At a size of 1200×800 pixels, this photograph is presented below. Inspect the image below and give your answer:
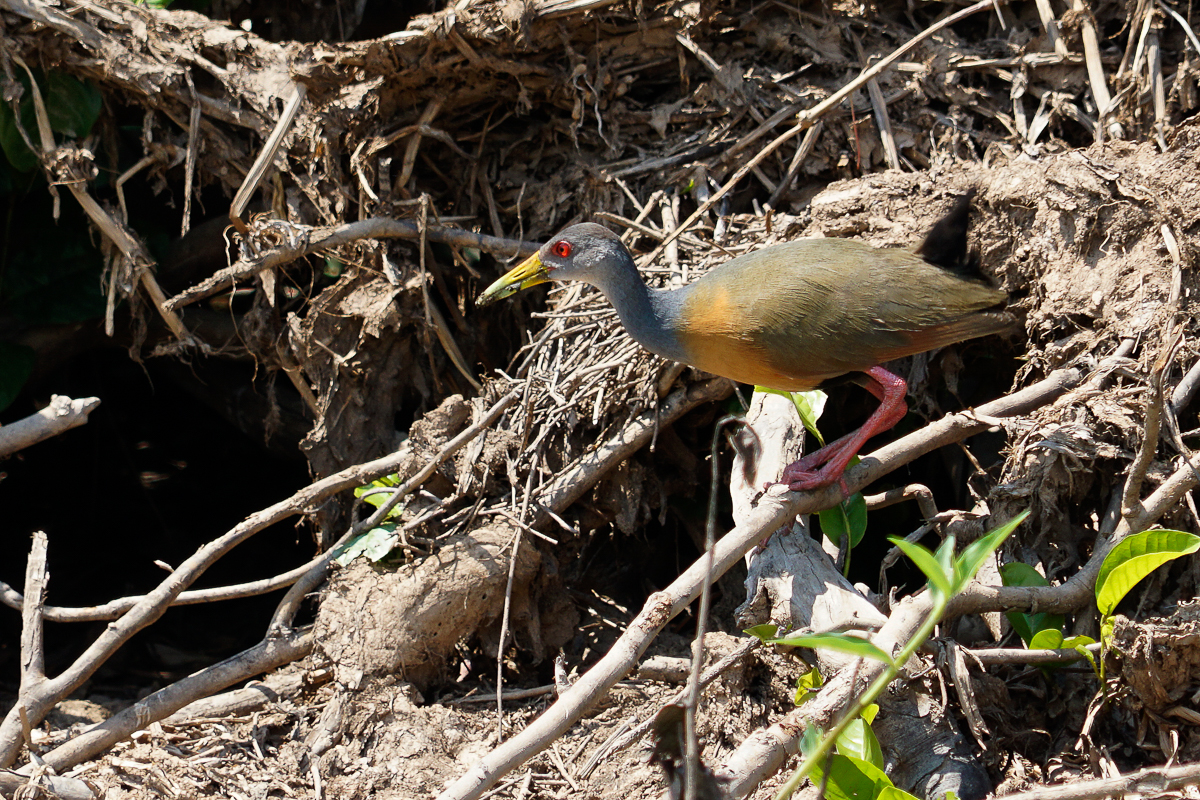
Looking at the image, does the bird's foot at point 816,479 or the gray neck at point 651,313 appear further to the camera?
the gray neck at point 651,313

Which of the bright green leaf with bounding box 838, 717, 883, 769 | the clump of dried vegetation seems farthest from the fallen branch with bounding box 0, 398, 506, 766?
the bright green leaf with bounding box 838, 717, 883, 769

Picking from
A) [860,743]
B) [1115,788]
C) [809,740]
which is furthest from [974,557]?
[860,743]

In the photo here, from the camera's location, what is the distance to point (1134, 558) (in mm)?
2754

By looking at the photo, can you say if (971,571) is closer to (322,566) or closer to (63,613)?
(322,566)

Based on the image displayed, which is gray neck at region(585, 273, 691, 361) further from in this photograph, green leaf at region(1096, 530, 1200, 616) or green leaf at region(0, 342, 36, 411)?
green leaf at region(0, 342, 36, 411)

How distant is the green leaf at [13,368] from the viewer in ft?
15.8

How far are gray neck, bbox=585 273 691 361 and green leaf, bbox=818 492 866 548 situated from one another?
762 mm

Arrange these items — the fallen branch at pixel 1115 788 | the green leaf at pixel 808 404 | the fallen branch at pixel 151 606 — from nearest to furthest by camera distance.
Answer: the fallen branch at pixel 1115 788, the fallen branch at pixel 151 606, the green leaf at pixel 808 404

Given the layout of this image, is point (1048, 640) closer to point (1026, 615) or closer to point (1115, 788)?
point (1026, 615)

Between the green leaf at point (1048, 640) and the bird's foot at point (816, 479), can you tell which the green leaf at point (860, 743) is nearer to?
the green leaf at point (1048, 640)

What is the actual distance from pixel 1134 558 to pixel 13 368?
505cm

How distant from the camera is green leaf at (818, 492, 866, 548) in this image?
11.0 ft

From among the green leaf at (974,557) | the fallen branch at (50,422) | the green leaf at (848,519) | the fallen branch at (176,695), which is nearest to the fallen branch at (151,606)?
the fallen branch at (176,695)

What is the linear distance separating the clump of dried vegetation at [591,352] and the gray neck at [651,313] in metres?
0.44
